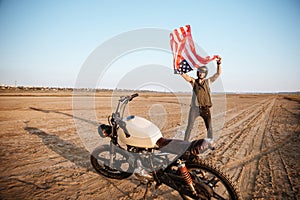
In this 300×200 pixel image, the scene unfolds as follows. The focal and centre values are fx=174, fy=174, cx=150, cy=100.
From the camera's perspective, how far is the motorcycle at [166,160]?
2.26 meters

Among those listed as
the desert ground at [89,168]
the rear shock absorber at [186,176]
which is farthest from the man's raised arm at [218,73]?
the rear shock absorber at [186,176]

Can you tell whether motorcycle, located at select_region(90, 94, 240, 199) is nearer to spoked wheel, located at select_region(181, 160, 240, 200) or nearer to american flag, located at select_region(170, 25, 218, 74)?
spoked wheel, located at select_region(181, 160, 240, 200)

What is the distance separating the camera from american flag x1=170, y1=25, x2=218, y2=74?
4328 millimetres

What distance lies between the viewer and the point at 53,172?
357 centimetres

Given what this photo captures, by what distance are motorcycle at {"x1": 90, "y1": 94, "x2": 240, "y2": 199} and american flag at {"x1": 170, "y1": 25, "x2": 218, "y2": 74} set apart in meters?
1.96

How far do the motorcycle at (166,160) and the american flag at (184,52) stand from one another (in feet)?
6.44

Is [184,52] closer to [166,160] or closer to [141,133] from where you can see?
[141,133]

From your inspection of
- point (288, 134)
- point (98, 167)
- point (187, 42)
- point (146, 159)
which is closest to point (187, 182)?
point (146, 159)

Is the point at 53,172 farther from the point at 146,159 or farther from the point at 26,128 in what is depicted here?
the point at 26,128

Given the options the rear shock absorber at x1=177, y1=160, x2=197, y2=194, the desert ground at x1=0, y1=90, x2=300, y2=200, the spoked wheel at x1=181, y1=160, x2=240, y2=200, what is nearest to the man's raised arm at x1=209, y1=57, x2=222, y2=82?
the desert ground at x1=0, y1=90, x2=300, y2=200

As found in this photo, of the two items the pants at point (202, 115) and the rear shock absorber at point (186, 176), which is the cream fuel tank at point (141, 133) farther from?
the pants at point (202, 115)

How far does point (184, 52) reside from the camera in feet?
14.6

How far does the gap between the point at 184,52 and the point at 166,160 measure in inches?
113

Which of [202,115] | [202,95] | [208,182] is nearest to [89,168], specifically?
[208,182]
